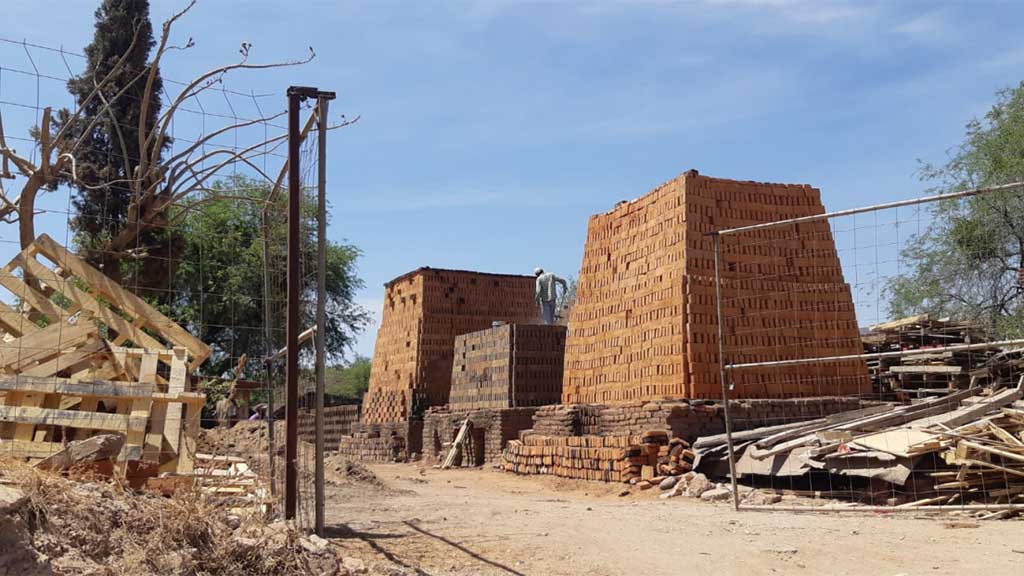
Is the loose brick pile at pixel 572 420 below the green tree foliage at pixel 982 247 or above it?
below

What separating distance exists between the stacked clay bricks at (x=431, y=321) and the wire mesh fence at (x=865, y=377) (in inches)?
456

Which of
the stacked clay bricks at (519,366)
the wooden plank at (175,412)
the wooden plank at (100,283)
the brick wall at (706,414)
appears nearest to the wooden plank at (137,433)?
the wooden plank at (175,412)

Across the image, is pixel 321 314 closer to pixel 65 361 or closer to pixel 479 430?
pixel 65 361

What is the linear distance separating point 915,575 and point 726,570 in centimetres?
126

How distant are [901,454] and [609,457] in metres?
5.08

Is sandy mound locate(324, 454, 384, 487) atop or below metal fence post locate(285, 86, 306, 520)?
below

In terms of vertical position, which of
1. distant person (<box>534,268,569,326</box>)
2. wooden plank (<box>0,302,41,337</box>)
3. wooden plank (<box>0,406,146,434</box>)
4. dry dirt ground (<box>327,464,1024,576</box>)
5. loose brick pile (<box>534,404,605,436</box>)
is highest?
distant person (<box>534,268,569,326</box>)

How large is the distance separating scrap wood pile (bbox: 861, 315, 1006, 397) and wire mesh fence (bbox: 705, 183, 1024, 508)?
27mm

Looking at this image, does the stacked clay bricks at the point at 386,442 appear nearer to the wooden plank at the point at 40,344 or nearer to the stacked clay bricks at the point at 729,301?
the stacked clay bricks at the point at 729,301

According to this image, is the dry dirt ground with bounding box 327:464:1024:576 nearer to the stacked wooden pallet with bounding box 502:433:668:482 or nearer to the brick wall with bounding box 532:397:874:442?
the brick wall with bounding box 532:397:874:442

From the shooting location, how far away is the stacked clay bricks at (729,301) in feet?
43.5

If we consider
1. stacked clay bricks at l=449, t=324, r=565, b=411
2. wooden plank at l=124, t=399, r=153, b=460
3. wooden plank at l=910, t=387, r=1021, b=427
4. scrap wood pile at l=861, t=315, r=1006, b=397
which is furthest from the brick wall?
wooden plank at l=124, t=399, r=153, b=460

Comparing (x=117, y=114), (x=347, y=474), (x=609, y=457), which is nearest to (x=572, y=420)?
(x=609, y=457)

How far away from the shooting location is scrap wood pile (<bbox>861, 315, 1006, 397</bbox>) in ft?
47.2
